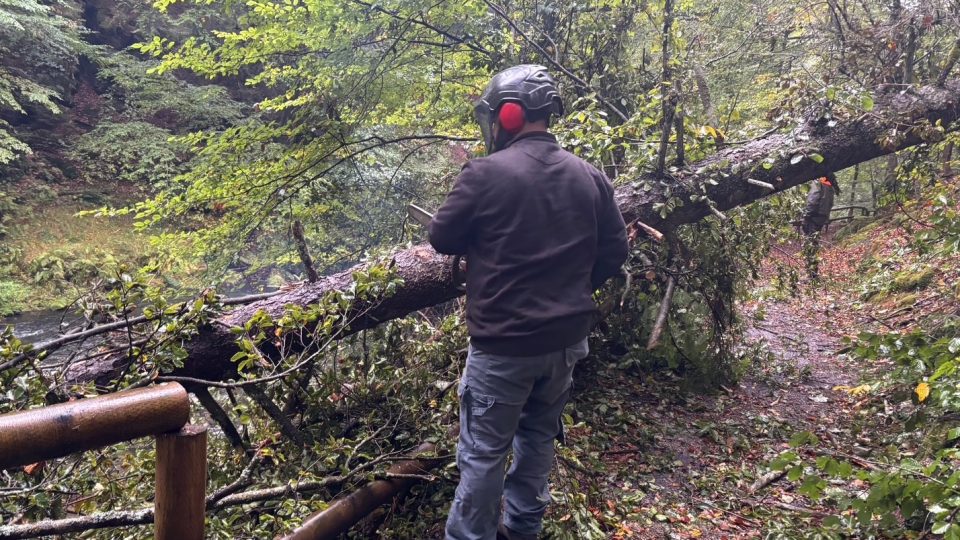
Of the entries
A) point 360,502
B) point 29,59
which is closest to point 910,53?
point 360,502

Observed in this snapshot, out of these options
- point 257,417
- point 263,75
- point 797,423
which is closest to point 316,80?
point 263,75

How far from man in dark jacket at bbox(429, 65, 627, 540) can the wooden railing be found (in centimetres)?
138

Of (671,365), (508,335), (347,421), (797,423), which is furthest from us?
(671,365)

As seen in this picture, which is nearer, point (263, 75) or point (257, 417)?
point (257, 417)

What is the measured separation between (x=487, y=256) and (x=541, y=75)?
970mm

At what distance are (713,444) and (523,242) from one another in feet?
9.86

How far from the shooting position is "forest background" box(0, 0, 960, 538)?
2830 mm

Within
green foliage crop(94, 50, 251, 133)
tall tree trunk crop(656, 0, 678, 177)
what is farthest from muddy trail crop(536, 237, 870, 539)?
green foliage crop(94, 50, 251, 133)

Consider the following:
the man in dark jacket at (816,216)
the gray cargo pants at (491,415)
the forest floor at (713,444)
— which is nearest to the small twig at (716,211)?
the forest floor at (713,444)

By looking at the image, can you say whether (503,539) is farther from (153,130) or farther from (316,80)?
(153,130)

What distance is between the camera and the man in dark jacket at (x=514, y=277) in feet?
8.39

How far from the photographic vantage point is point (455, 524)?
2619 mm

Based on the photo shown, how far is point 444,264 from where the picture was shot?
3.75 metres

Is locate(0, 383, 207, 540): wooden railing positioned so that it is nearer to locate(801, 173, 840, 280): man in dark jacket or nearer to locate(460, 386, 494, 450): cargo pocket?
locate(460, 386, 494, 450): cargo pocket
